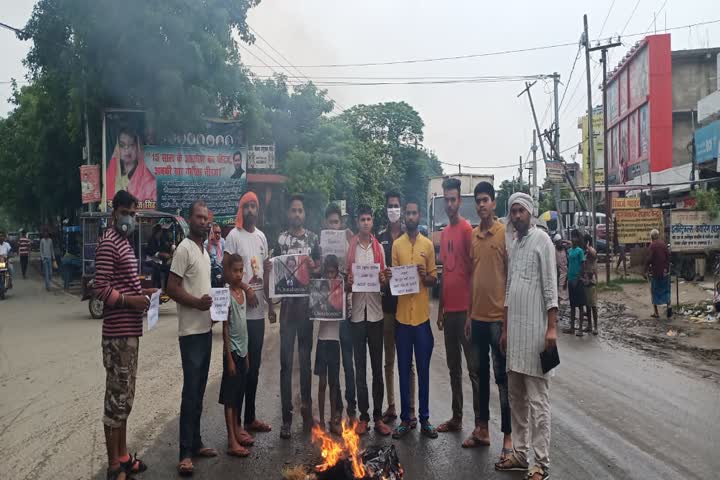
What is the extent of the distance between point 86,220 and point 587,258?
13238 millimetres

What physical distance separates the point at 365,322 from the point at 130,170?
17247 millimetres

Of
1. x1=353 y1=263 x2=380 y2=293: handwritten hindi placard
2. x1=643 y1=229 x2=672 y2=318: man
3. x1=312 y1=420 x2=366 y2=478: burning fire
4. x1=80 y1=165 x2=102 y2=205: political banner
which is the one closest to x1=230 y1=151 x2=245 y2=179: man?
x1=80 y1=165 x2=102 y2=205: political banner

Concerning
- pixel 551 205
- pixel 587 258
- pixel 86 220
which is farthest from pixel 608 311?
pixel 551 205

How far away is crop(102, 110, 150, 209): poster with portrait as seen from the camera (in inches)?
789

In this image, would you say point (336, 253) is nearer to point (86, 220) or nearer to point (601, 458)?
point (601, 458)

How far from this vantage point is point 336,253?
19.2ft

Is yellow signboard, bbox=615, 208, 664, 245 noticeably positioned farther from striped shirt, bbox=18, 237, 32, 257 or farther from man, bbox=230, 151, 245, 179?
striped shirt, bbox=18, 237, 32, 257

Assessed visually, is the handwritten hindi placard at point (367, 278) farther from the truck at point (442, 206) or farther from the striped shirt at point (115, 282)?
the truck at point (442, 206)

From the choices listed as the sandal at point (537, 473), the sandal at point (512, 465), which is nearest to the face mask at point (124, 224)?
the sandal at point (512, 465)

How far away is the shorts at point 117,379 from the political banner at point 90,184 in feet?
55.4

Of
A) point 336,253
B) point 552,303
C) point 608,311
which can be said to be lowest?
point 608,311

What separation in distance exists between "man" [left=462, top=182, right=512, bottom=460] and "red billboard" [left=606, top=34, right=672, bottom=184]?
3267 cm

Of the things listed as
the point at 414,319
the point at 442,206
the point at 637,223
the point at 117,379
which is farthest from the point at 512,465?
the point at 442,206

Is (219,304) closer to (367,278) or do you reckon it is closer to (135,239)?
(367,278)
